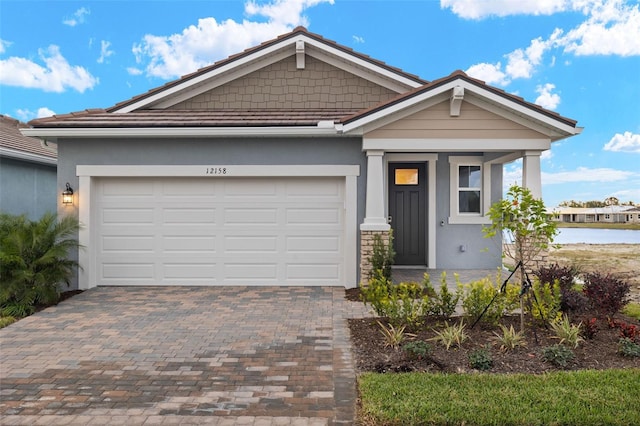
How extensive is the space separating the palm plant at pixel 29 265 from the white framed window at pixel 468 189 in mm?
8575

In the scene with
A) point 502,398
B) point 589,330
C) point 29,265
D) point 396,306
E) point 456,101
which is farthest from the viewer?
point 456,101

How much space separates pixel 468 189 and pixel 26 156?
11.9 metres

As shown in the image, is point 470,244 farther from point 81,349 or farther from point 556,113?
point 81,349

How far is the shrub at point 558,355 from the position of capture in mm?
4402

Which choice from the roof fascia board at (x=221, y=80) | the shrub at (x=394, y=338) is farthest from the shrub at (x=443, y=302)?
the roof fascia board at (x=221, y=80)

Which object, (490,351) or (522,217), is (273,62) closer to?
(522,217)

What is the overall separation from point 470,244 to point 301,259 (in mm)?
4402

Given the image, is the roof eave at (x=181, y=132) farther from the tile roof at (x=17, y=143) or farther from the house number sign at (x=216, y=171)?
the tile roof at (x=17, y=143)

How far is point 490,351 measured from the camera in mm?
4746

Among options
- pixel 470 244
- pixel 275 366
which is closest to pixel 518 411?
pixel 275 366

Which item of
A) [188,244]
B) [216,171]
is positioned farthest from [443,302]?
[188,244]

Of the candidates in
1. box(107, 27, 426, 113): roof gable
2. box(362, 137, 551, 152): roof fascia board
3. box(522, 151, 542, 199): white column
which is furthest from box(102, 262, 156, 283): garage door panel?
box(522, 151, 542, 199): white column

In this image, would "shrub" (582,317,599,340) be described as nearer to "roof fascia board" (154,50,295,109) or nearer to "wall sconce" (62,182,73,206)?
"roof fascia board" (154,50,295,109)

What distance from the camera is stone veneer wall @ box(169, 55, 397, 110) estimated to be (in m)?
10.3
